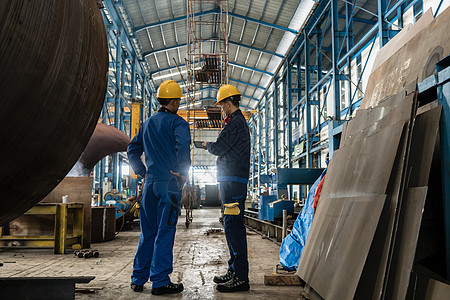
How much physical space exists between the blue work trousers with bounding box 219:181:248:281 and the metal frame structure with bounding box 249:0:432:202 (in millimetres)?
6347

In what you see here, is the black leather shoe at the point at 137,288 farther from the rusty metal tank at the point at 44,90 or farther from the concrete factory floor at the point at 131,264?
the rusty metal tank at the point at 44,90

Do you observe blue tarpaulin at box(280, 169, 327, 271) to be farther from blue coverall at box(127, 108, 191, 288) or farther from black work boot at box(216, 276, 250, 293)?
blue coverall at box(127, 108, 191, 288)

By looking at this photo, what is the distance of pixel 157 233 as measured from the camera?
2.82 metres

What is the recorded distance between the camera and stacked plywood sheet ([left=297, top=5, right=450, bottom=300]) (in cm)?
167

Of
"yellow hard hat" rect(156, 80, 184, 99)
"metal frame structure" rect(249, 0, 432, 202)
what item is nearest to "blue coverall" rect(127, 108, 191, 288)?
"yellow hard hat" rect(156, 80, 184, 99)

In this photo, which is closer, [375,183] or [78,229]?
[375,183]

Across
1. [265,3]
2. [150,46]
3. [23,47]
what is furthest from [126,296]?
[150,46]

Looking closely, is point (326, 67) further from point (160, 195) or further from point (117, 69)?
point (160, 195)

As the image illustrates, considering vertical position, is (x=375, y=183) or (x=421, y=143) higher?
(x=421, y=143)

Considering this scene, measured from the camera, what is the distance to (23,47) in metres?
0.98

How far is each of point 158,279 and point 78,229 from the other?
3.10m

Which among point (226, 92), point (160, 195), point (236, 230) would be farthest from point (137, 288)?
point (226, 92)

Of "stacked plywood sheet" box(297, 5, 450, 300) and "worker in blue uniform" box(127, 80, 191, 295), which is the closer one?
"stacked plywood sheet" box(297, 5, 450, 300)

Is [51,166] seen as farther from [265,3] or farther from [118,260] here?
[265,3]
